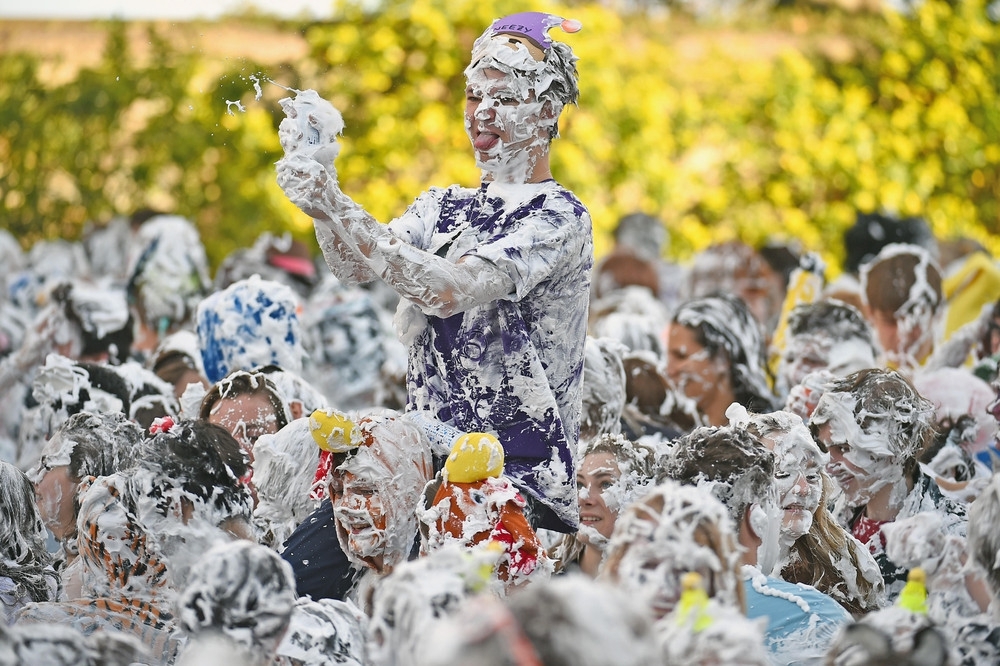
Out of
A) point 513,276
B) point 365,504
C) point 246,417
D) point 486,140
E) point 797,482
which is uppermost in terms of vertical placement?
point 486,140

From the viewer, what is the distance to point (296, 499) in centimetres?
437

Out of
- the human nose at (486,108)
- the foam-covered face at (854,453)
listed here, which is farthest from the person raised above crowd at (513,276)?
the foam-covered face at (854,453)

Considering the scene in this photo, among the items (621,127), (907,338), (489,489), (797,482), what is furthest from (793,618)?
(621,127)

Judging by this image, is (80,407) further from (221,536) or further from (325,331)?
(325,331)

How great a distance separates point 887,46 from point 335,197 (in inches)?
444

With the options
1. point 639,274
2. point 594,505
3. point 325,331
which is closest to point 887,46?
point 639,274

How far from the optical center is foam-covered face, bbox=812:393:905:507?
4574 mm

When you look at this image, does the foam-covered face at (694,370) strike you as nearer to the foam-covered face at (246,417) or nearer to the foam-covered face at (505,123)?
the foam-covered face at (246,417)

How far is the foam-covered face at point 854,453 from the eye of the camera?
4.57 metres

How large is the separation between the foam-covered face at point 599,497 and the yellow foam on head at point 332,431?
3.65ft

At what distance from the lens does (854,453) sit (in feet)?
15.1

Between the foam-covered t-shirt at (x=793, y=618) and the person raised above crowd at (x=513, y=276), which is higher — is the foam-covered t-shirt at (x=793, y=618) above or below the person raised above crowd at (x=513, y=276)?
below

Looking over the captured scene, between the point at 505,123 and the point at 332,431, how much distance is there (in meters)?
0.96

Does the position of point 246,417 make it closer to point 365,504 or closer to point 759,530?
point 365,504
